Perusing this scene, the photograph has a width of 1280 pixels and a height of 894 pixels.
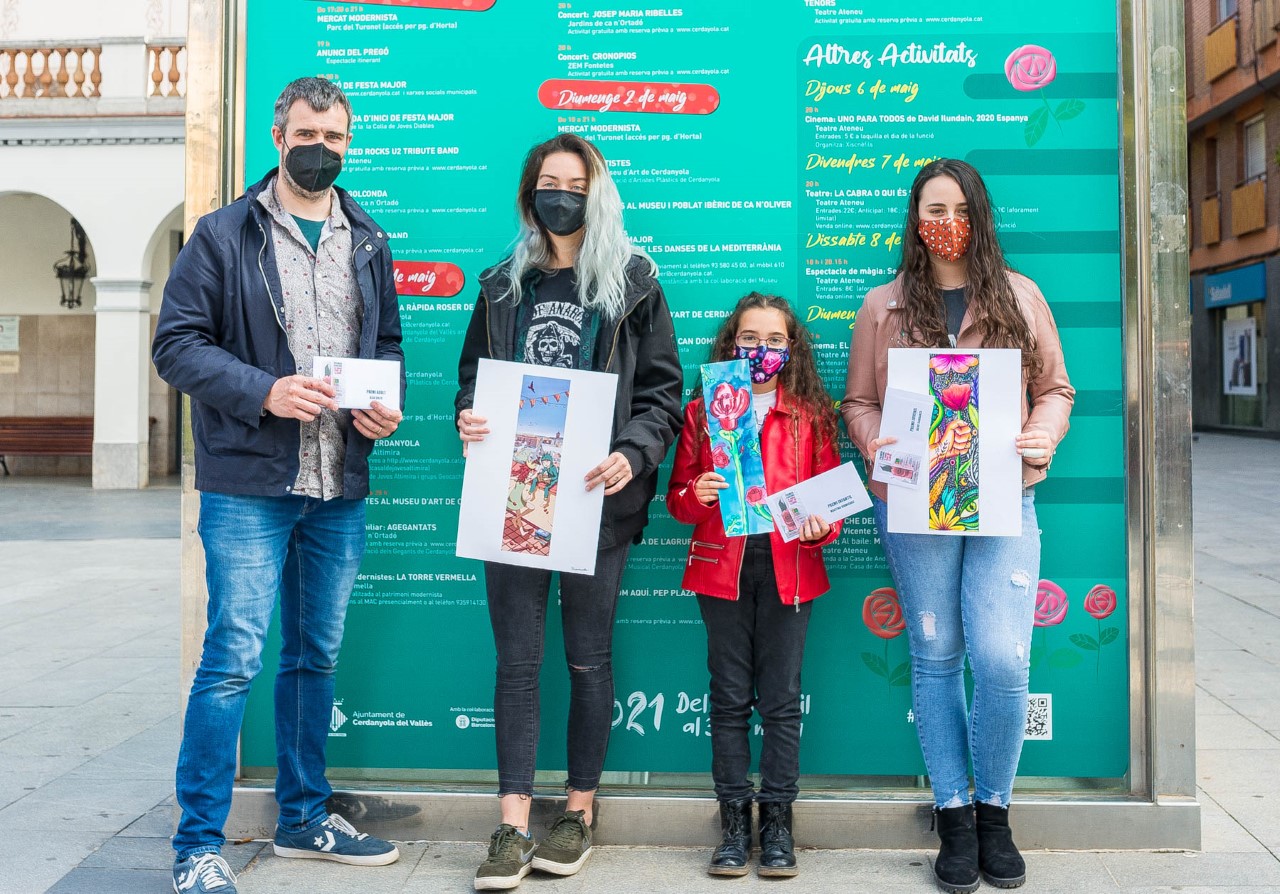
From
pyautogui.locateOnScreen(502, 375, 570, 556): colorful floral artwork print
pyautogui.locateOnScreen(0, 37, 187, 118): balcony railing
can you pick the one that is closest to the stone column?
pyautogui.locateOnScreen(0, 37, 187, 118): balcony railing

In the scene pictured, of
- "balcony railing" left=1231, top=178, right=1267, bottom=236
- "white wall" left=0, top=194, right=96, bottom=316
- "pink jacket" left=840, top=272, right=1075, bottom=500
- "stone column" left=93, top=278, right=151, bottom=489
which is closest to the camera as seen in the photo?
"pink jacket" left=840, top=272, right=1075, bottom=500

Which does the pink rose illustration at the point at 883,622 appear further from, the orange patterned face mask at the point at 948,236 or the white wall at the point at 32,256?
the white wall at the point at 32,256

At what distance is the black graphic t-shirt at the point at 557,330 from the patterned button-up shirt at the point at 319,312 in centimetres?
48

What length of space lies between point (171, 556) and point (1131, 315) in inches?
351

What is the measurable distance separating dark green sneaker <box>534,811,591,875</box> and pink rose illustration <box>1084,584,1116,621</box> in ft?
5.44

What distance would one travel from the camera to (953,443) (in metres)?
3.05

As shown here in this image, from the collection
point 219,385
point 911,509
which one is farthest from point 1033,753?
point 219,385

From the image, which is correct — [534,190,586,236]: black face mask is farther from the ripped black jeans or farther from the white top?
the ripped black jeans

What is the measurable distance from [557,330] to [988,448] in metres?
1.24

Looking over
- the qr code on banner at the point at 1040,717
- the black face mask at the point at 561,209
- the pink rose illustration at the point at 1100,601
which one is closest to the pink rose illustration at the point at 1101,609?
the pink rose illustration at the point at 1100,601

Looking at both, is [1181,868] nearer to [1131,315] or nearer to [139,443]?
[1131,315]

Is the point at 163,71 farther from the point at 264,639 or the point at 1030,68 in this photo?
the point at 1030,68

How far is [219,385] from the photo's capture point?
9.44 ft

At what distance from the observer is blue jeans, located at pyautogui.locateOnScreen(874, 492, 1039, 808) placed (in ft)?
10.1
